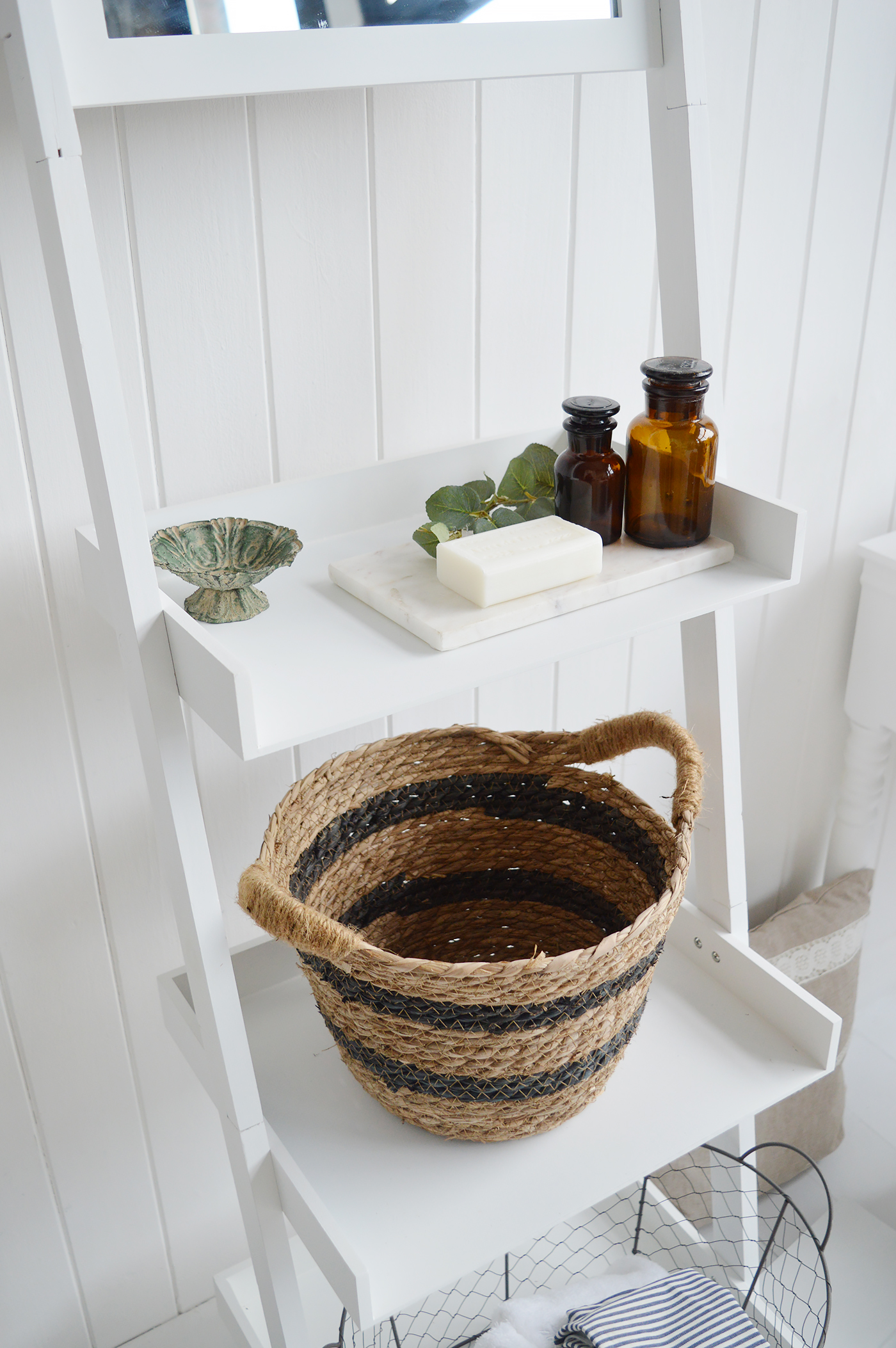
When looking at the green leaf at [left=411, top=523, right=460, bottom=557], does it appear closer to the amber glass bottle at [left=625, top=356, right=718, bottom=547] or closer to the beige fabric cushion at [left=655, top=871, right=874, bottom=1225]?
the amber glass bottle at [left=625, top=356, right=718, bottom=547]

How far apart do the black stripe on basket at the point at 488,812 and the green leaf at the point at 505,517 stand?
243mm

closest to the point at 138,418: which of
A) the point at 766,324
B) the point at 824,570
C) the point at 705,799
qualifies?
the point at 705,799

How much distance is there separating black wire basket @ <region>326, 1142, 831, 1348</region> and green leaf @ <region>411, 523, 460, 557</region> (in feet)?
2.20

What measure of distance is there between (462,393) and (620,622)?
0.36 m

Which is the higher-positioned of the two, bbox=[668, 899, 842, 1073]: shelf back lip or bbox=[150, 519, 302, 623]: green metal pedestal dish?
bbox=[150, 519, 302, 623]: green metal pedestal dish

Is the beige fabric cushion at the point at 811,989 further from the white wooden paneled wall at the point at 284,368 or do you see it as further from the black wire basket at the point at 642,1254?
the white wooden paneled wall at the point at 284,368

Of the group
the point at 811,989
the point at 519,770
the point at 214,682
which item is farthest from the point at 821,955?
the point at 214,682

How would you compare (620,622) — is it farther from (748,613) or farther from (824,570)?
(824,570)

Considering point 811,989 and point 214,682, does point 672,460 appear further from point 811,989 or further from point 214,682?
point 811,989

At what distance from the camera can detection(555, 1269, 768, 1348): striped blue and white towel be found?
91 centimetres

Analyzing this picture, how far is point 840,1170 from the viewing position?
5.08ft

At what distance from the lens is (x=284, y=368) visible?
2.97 ft

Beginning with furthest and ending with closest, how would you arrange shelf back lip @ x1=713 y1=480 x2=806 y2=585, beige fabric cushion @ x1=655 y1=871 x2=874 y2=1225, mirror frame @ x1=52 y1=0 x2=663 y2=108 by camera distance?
beige fabric cushion @ x1=655 y1=871 x2=874 y2=1225
shelf back lip @ x1=713 y1=480 x2=806 y2=585
mirror frame @ x1=52 y1=0 x2=663 y2=108

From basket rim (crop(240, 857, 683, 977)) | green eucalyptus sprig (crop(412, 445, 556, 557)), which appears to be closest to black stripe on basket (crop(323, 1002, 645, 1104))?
basket rim (crop(240, 857, 683, 977))
